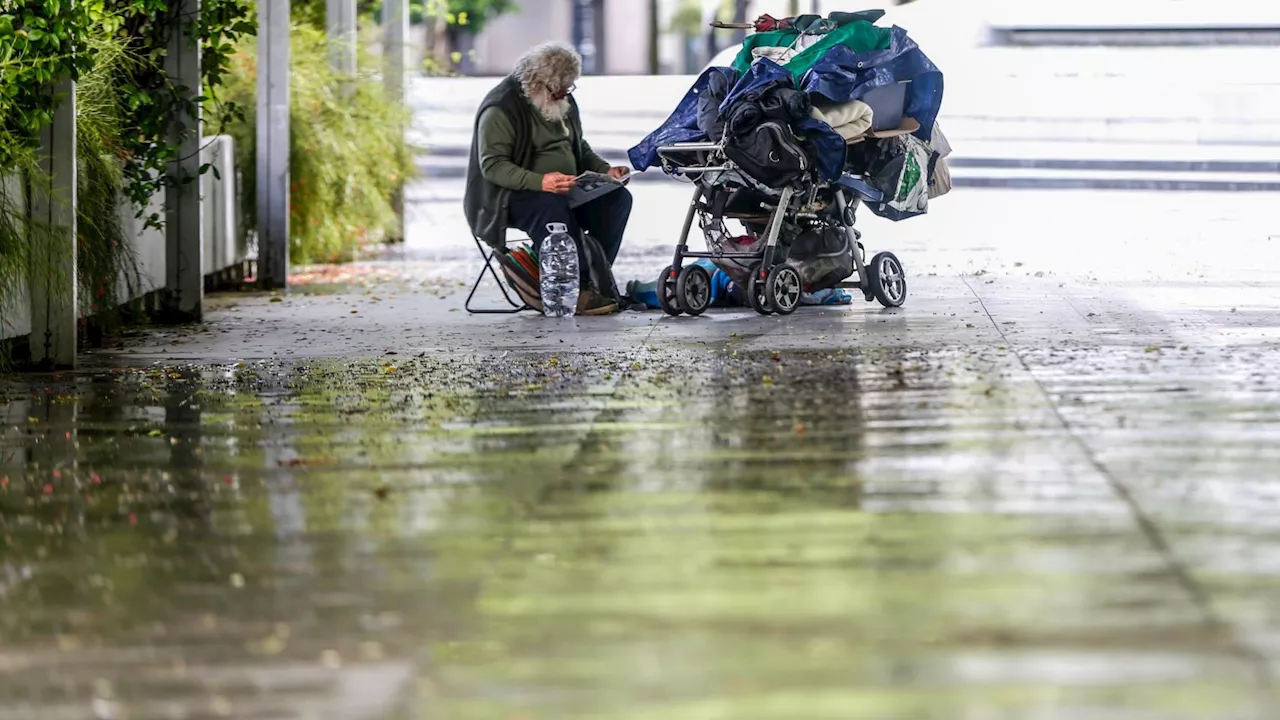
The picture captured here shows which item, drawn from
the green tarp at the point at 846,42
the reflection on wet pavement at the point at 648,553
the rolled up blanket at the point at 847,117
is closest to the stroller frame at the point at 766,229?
the rolled up blanket at the point at 847,117

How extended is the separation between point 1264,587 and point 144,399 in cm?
436

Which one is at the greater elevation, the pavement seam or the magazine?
the magazine

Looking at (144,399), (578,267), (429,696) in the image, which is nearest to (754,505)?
(429,696)

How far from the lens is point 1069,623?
3445 mm

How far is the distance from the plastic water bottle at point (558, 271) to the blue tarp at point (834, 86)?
55cm

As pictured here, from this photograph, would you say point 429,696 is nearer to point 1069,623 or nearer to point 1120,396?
point 1069,623

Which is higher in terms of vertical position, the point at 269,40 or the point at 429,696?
the point at 269,40

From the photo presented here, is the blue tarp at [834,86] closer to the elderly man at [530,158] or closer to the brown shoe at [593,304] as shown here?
the elderly man at [530,158]

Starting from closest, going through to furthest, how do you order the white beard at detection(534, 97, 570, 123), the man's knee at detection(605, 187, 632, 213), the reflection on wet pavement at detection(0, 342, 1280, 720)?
the reflection on wet pavement at detection(0, 342, 1280, 720) < the white beard at detection(534, 97, 570, 123) < the man's knee at detection(605, 187, 632, 213)

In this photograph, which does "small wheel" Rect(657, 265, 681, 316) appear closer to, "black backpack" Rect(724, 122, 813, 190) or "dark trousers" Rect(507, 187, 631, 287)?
"dark trousers" Rect(507, 187, 631, 287)

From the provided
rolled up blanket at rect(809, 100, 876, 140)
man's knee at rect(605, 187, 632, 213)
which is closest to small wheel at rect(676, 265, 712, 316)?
man's knee at rect(605, 187, 632, 213)

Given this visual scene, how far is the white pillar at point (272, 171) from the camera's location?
12344 millimetres

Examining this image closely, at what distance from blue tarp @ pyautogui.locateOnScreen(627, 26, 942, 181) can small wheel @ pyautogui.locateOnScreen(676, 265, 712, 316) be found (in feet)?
2.01

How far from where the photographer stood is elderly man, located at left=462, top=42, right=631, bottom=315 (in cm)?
997
